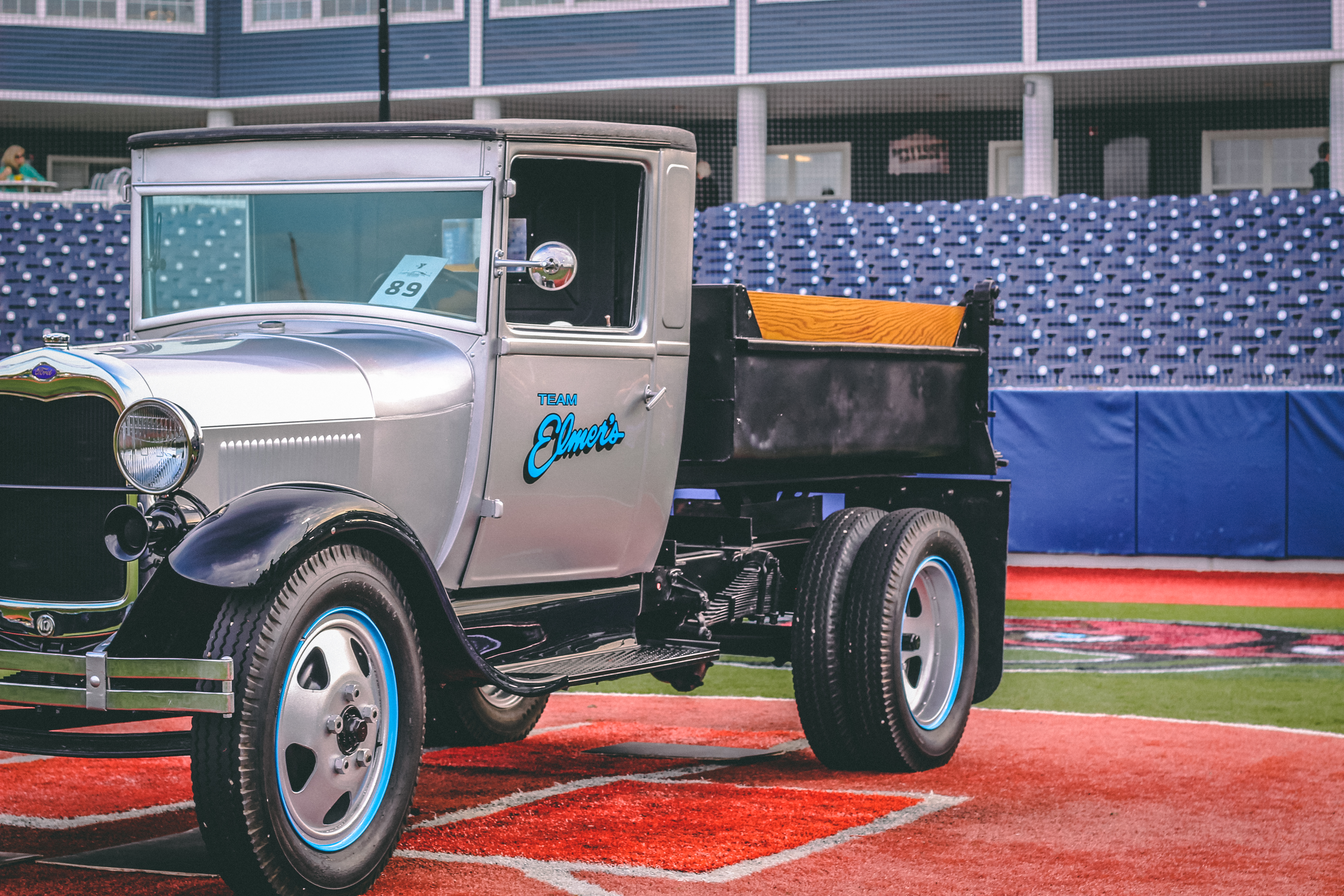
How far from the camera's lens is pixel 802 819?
532 cm

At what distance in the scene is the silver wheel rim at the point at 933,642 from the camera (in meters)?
6.60

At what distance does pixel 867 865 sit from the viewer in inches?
184

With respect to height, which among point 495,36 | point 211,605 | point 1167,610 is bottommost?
point 1167,610

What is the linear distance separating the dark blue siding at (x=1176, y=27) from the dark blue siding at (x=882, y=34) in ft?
2.18

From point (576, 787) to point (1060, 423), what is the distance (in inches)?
435

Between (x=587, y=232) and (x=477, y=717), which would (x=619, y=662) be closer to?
(x=477, y=717)

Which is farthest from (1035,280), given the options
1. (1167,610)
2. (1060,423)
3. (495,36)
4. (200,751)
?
(200,751)

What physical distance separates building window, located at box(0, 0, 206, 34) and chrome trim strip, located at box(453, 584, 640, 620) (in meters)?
23.5

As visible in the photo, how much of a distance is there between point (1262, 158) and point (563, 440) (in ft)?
73.6

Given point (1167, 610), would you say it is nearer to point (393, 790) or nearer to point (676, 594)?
point (676, 594)

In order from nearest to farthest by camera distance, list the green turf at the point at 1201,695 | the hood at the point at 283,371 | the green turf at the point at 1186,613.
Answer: the hood at the point at 283,371
the green turf at the point at 1201,695
the green turf at the point at 1186,613

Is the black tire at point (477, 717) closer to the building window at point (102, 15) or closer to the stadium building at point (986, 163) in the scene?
the stadium building at point (986, 163)

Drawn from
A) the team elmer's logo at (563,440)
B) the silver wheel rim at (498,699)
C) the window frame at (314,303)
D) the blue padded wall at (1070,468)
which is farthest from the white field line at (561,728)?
the blue padded wall at (1070,468)

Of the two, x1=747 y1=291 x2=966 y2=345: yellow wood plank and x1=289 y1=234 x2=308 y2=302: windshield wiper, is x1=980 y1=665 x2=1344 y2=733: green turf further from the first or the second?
x1=289 y1=234 x2=308 y2=302: windshield wiper
